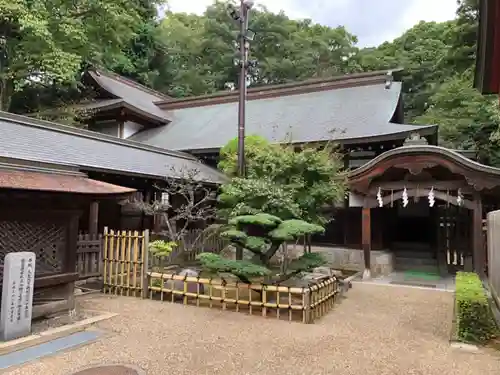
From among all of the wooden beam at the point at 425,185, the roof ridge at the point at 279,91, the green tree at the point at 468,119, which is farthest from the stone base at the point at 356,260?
the roof ridge at the point at 279,91

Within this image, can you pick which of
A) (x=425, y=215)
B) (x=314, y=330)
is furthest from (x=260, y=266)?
(x=425, y=215)

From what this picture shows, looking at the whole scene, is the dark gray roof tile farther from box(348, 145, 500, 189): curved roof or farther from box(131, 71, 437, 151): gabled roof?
box(348, 145, 500, 189): curved roof

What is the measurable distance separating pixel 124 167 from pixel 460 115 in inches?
575

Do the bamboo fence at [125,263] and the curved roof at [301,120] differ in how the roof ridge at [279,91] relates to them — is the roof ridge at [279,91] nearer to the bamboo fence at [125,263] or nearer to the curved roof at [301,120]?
the curved roof at [301,120]

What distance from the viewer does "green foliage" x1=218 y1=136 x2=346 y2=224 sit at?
7.50 m

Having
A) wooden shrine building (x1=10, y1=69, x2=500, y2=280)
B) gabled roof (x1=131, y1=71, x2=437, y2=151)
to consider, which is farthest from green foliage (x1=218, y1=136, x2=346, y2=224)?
gabled roof (x1=131, y1=71, x2=437, y2=151)

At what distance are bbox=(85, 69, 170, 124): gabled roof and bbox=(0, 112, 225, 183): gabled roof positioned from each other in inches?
181

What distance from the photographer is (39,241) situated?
573 centimetres

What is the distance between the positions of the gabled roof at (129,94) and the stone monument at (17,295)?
12.2m

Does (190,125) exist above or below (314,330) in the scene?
above

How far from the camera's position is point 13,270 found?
16.0ft

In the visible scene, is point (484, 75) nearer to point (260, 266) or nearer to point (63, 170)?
point (260, 266)

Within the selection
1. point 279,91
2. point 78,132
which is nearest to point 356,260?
point 78,132

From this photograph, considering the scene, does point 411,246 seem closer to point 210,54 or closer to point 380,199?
point 380,199
